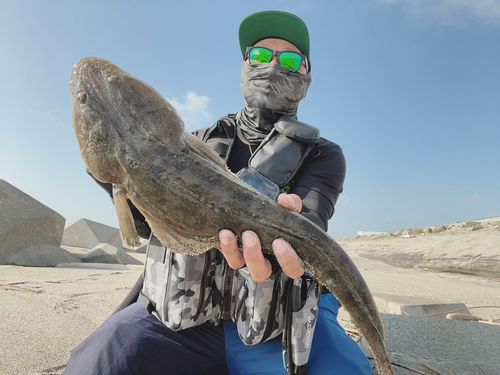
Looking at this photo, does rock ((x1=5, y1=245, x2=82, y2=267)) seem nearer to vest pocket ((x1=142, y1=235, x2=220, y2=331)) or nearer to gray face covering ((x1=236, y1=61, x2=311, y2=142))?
vest pocket ((x1=142, y1=235, x2=220, y2=331))

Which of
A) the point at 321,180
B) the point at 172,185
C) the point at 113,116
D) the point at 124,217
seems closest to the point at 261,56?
the point at 321,180

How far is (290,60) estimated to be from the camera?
3.62m

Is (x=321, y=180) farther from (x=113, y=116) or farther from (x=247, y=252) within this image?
(x=113, y=116)

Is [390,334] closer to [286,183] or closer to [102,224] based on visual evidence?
[286,183]

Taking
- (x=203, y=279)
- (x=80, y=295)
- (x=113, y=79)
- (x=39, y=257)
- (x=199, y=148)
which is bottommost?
(x=80, y=295)

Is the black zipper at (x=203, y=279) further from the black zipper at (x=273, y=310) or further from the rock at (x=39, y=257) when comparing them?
the rock at (x=39, y=257)

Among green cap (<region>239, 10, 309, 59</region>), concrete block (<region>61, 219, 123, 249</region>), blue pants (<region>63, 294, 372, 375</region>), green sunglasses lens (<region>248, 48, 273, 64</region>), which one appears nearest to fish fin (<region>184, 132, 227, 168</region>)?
blue pants (<region>63, 294, 372, 375</region>)

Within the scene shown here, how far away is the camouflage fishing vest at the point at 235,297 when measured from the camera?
2.40 meters

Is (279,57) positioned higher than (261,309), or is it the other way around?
(279,57)

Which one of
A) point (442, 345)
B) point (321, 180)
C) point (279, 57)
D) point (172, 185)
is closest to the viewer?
point (172, 185)

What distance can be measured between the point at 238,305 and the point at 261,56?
9.03 ft

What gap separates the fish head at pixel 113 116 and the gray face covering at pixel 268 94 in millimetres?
1575

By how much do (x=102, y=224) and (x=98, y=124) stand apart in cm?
1793

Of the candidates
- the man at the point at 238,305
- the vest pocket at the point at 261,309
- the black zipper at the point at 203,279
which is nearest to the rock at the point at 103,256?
the man at the point at 238,305
